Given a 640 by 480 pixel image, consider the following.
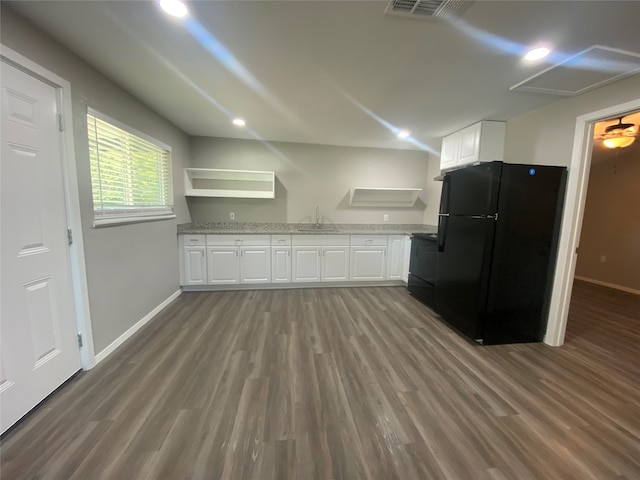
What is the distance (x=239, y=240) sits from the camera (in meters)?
3.72

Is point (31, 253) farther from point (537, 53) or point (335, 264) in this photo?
Result: point (537, 53)

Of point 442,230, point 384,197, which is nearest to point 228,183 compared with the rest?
point 384,197

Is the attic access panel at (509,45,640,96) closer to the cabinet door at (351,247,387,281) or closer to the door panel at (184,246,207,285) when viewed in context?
the cabinet door at (351,247,387,281)

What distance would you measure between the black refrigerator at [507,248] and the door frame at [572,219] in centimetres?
5

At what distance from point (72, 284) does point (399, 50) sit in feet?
9.06

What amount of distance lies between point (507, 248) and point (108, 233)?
3509 millimetres

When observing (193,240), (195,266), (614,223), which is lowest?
(195,266)

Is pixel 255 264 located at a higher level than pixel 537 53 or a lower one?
lower

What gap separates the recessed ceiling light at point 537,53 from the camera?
162cm

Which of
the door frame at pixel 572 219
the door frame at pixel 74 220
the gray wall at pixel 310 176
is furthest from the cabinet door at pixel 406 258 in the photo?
the door frame at pixel 74 220

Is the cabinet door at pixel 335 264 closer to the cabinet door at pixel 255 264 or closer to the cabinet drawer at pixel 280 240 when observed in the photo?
the cabinet drawer at pixel 280 240

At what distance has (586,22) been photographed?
1363 millimetres

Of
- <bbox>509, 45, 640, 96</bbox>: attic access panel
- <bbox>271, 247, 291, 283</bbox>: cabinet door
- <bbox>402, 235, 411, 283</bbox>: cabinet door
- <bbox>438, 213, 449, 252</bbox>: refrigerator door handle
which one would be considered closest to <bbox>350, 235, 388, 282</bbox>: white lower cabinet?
<bbox>402, 235, 411, 283</bbox>: cabinet door

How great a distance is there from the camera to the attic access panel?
163cm
